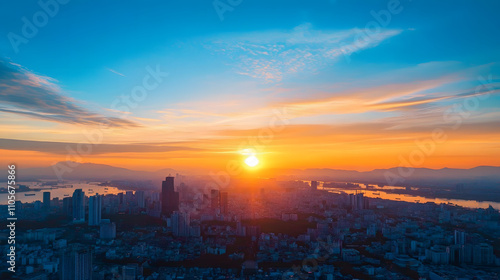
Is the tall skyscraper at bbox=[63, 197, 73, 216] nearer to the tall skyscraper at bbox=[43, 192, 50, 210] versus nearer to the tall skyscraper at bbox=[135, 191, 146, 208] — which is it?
the tall skyscraper at bbox=[43, 192, 50, 210]

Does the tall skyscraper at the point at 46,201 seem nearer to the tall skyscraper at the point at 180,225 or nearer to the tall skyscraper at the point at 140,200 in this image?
the tall skyscraper at the point at 140,200

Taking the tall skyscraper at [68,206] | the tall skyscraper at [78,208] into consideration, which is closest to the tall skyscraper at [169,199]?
the tall skyscraper at [78,208]

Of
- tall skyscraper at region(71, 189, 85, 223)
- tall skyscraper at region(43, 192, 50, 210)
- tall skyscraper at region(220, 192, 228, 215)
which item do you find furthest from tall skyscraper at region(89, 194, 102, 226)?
tall skyscraper at region(220, 192, 228, 215)

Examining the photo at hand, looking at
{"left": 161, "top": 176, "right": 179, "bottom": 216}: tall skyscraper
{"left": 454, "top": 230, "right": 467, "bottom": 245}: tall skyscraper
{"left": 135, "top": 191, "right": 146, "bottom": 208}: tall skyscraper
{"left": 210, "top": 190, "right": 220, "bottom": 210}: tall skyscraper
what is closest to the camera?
{"left": 454, "top": 230, "right": 467, "bottom": 245}: tall skyscraper

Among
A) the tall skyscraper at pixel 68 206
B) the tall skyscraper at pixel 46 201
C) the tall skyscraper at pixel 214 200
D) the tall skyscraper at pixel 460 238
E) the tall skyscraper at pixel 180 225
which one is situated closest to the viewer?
the tall skyscraper at pixel 460 238

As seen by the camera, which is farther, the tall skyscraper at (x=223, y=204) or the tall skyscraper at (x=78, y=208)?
the tall skyscraper at (x=223, y=204)

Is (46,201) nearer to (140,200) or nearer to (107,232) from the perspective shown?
(140,200)

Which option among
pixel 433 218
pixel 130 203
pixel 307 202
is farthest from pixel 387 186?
pixel 130 203

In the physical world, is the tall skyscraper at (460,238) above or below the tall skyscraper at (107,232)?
above

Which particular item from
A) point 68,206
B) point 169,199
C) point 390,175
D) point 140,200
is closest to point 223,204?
point 169,199

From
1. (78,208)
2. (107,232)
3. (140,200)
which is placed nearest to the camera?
(107,232)

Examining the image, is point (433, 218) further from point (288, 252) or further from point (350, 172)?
point (350, 172)
